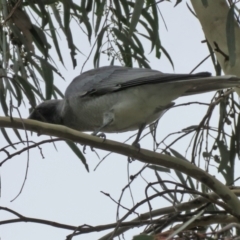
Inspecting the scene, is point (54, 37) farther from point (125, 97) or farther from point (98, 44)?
point (125, 97)

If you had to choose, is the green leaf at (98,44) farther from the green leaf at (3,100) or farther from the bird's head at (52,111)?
the green leaf at (3,100)

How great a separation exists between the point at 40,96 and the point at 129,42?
1.23ft

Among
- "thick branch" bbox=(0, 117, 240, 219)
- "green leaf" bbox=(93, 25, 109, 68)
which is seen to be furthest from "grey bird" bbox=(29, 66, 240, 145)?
"thick branch" bbox=(0, 117, 240, 219)

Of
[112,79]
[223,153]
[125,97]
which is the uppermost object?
[112,79]

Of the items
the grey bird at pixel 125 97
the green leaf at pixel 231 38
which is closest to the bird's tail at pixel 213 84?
the grey bird at pixel 125 97

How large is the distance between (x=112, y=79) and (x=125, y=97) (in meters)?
0.11

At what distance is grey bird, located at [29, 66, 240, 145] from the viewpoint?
227 centimetres

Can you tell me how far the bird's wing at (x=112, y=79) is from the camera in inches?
89.8

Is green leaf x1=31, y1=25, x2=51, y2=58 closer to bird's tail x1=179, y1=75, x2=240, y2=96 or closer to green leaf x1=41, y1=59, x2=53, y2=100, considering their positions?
green leaf x1=41, y1=59, x2=53, y2=100

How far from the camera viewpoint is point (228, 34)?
1906 mm

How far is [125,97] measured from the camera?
7.56 ft

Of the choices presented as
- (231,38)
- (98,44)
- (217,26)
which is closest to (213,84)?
(217,26)

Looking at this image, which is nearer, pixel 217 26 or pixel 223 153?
pixel 217 26

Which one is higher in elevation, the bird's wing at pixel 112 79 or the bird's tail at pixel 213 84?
the bird's wing at pixel 112 79
